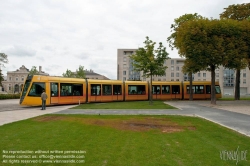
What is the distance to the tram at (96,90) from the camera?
73.1 ft

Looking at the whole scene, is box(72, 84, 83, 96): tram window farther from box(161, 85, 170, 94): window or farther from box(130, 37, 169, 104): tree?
box(161, 85, 170, 94): window

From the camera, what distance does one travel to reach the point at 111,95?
30359 mm

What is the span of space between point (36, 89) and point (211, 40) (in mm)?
19017

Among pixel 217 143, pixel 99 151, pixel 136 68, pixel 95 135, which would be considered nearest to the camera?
pixel 99 151

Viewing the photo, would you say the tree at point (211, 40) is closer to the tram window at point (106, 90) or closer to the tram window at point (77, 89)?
the tram window at point (106, 90)

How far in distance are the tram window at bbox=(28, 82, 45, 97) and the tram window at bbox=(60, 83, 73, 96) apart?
2.48 meters

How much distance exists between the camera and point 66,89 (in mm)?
25109

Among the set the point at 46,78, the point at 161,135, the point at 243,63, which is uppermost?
the point at 243,63

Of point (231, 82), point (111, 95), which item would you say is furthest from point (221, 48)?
point (231, 82)

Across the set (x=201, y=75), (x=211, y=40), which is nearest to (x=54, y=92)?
(x=211, y=40)

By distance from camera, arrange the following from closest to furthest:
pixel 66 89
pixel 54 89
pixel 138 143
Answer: pixel 138 143 → pixel 54 89 → pixel 66 89

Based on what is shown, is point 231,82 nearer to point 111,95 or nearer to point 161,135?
point 111,95

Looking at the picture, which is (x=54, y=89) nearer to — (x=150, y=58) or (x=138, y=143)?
(x=150, y=58)

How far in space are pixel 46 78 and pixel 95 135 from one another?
628 inches
